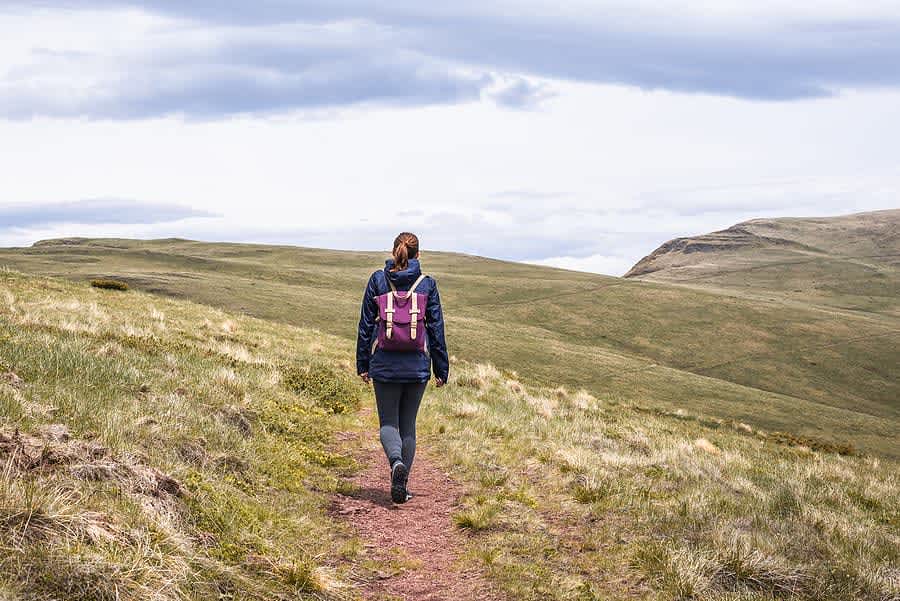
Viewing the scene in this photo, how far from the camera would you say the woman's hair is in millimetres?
8914

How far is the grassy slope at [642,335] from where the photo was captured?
43.3 m

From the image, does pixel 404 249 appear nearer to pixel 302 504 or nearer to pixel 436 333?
pixel 436 333

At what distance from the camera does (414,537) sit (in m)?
7.93

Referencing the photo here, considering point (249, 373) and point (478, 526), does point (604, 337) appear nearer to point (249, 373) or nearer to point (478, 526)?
point (249, 373)

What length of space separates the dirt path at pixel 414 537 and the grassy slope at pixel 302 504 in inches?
10.5

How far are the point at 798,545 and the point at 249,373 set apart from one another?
38.8 ft

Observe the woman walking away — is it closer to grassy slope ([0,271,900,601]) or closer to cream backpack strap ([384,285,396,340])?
cream backpack strap ([384,285,396,340])

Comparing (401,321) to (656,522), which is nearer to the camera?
(656,522)

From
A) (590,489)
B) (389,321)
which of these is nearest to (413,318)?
(389,321)

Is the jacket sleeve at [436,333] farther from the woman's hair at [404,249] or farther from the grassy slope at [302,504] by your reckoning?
the grassy slope at [302,504]

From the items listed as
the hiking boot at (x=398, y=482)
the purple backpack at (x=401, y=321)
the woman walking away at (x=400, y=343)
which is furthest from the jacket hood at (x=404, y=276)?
the hiking boot at (x=398, y=482)

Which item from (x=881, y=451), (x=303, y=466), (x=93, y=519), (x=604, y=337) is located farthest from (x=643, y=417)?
(x=604, y=337)

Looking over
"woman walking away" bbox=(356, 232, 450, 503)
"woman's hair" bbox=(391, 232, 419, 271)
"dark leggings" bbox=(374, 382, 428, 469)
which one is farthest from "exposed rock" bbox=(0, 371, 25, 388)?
"woman's hair" bbox=(391, 232, 419, 271)

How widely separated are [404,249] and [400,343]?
1278mm
